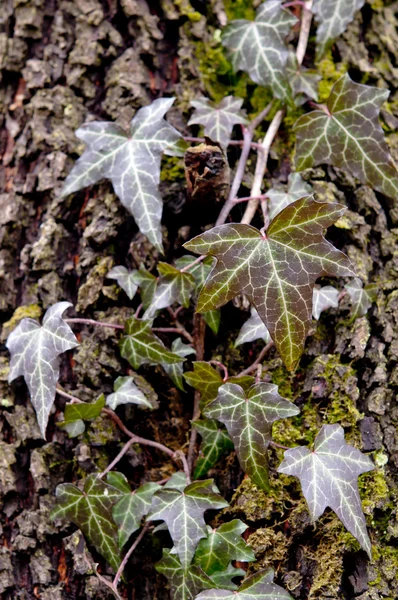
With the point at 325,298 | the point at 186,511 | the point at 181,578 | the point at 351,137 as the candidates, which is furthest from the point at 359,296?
the point at 181,578

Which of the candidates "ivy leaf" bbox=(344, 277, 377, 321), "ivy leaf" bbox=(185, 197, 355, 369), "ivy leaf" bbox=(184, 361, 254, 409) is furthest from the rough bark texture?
"ivy leaf" bbox=(185, 197, 355, 369)

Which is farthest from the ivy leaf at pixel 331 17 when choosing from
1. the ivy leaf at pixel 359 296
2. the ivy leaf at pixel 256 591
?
the ivy leaf at pixel 256 591

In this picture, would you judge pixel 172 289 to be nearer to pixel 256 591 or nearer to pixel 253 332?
pixel 253 332

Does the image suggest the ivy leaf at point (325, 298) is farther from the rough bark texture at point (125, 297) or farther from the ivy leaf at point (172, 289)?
the ivy leaf at point (172, 289)

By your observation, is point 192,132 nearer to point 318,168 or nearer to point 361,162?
point 318,168

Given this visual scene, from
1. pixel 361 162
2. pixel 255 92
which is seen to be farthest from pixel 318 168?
pixel 255 92
